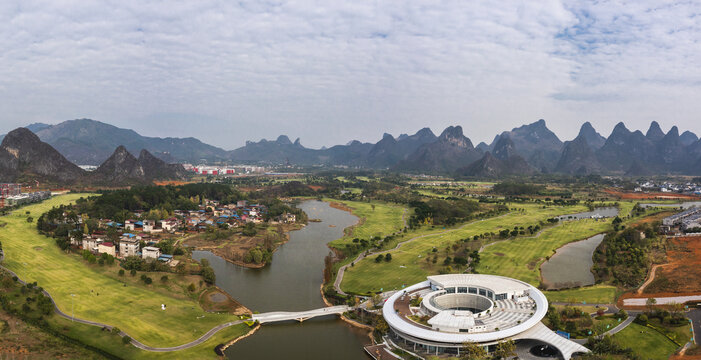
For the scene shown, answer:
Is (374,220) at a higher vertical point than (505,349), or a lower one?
higher

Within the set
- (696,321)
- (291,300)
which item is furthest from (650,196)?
(291,300)

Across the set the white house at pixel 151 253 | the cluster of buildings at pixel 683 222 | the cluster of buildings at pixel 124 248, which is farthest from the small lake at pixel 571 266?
the white house at pixel 151 253

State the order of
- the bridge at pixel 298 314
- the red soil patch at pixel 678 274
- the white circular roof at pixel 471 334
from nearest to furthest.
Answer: the white circular roof at pixel 471 334
the bridge at pixel 298 314
the red soil patch at pixel 678 274

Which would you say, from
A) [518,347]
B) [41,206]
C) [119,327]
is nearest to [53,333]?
[119,327]

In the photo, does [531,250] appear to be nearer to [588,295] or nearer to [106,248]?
[588,295]

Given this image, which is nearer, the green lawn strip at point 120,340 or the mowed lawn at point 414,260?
the green lawn strip at point 120,340

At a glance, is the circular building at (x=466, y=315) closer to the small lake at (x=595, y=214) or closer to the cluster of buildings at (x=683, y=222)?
the cluster of buildings at (x=683, y=222)
